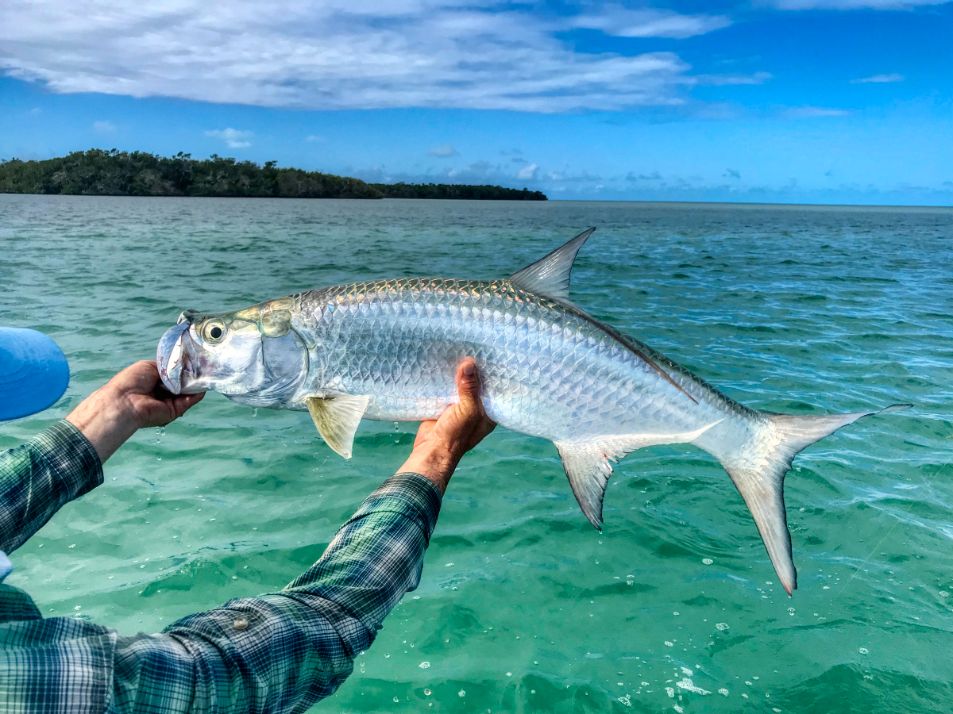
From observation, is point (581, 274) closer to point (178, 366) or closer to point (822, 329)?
point (822, 329)

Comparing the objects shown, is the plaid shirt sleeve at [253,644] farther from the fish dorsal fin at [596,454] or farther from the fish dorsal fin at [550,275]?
the fish dorsal fin at [550,275]

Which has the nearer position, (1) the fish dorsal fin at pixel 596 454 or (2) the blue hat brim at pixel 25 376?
(2) the blue hat brim at pixel 25 376

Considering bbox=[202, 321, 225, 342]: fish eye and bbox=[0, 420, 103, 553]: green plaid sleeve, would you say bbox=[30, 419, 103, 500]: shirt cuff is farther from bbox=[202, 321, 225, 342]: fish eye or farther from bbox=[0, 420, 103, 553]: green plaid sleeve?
bbox=[202, 321, 225, 342]: fish eye

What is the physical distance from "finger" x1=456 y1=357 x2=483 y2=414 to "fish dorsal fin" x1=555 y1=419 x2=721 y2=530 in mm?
421

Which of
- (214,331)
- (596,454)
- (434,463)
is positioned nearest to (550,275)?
(596,454)

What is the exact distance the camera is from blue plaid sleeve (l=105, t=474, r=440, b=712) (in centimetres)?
148

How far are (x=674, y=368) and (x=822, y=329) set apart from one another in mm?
10069

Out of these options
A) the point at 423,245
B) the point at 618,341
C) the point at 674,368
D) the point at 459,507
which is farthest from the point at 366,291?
the point at 423,245

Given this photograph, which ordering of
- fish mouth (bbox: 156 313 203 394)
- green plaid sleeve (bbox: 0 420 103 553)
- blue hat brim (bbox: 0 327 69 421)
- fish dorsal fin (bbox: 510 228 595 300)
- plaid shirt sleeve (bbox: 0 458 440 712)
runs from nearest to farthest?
plaid shirt sleeve (bbox: 0 458 440 712) → blue hat brim (bbox: 0 327 69 421) → green plaid sleeve (bbox: 0 420 103 553) → fish mouth (bbox: 156 313 203 394) → fish dorsal fin (bbox: 510 228 595 300)

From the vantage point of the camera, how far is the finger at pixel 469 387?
2.84 m

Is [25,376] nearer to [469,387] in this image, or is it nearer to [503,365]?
[469,387]

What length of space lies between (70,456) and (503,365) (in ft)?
5.04

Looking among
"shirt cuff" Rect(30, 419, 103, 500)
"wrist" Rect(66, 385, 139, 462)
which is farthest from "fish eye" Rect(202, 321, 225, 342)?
"shirt cuff" Rect(30, 419, 103, 500)

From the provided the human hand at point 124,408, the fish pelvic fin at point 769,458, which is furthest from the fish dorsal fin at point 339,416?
the fish pelvic fin at point 769,458
